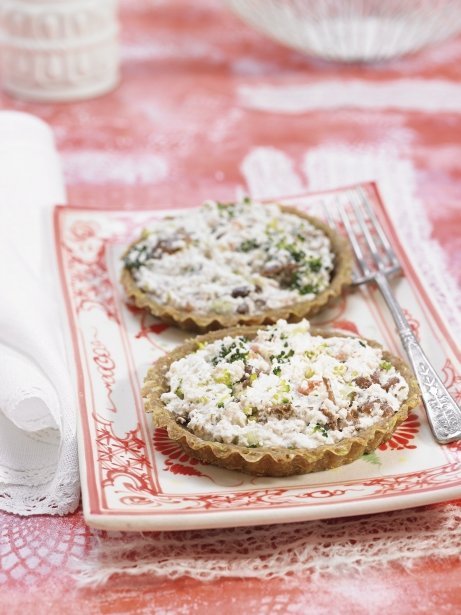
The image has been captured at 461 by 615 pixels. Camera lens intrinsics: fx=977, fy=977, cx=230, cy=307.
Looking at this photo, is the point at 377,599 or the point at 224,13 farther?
the point at 224,13

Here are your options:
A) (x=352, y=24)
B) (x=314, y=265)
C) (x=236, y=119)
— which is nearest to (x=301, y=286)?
(x=314, y=265)

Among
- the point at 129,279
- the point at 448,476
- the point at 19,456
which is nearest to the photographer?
the point at 448,476

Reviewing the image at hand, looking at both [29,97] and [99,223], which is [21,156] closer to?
[99,223]

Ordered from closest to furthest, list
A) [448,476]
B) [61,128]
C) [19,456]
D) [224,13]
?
[448,476] < [19,456] < [61,128] < [224,13]

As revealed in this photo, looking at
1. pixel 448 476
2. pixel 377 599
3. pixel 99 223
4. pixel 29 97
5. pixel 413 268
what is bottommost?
pixel 377 599

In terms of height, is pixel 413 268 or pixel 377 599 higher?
pixel 413 268

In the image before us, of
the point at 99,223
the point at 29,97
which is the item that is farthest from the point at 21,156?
the point at 29,97

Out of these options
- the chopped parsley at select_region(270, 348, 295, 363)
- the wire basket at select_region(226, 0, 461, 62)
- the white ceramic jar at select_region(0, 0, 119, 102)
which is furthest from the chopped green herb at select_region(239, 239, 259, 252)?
the wire basket at select_region(226, 0, 461, 62)
